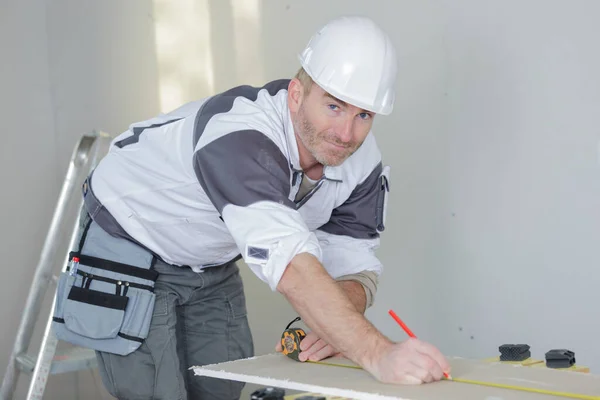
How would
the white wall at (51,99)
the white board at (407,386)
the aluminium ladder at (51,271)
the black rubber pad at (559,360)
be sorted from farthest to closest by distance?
the white wall at (51,99), the aluminium ladder at (51,271), the black rubber pad at (559,360), the white board at (407,386)

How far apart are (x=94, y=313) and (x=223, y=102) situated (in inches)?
25.1

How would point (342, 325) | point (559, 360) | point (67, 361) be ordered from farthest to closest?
point (67, 361) → point (559, 360) → point (342, 325)

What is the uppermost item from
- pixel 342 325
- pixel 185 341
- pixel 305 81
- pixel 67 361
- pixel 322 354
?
pixel 305 81

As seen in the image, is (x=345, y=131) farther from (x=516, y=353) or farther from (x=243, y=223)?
(x=516, y=353)

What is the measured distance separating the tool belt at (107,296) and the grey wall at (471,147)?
2.99ft

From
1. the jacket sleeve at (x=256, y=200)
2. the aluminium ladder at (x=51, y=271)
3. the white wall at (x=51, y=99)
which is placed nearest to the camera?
the jacket sleeve at (x=256, y=200)

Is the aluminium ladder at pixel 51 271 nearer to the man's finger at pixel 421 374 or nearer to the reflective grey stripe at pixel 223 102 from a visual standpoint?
the reflective grey stripe at pixel 223 102

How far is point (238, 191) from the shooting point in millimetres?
1590

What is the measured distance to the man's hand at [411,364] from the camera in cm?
141

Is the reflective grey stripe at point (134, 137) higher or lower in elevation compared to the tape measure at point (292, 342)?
higher

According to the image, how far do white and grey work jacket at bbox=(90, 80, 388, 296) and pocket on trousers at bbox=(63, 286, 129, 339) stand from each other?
165mm

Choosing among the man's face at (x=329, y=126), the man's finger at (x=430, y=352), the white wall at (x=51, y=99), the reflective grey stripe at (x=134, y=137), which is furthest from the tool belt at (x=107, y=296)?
the white wall at (x=51, y=99)

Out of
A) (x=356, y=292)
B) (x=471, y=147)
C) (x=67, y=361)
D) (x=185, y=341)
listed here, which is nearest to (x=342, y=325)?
(x=356, y=292)

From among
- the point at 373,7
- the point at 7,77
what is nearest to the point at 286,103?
the point at 373,7
